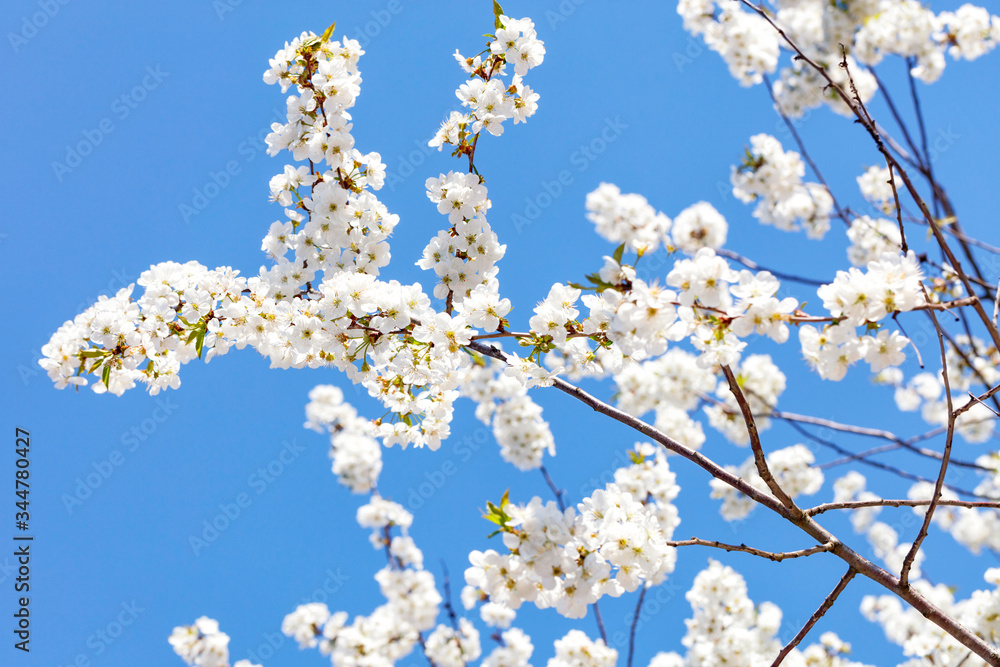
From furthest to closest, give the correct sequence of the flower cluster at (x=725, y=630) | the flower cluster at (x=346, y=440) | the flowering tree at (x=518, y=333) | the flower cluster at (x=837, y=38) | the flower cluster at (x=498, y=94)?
the flower cluster at (x=346, y=440) < the flower cluster at (x=837, y=38) < the flower cluster at (x=725, y=630) < the flower cluster at (x=498, y=94) < the flowering tree at (x=518, y=333)

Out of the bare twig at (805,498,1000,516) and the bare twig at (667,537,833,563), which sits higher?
the bare twig at (805,498,1000,516)

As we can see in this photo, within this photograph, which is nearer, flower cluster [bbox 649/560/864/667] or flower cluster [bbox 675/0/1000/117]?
flower cluster [bbox 649/560/864/667]

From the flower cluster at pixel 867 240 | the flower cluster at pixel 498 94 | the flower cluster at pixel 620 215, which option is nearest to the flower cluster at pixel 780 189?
the flower cluster at pixel 867 240

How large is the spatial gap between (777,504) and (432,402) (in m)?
1.60

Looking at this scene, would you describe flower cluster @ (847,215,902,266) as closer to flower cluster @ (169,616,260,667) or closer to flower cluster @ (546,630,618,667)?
flower cluster @ (546,630,618,667)

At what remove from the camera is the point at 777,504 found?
2.26 metres

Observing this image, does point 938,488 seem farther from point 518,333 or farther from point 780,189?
point 780,189

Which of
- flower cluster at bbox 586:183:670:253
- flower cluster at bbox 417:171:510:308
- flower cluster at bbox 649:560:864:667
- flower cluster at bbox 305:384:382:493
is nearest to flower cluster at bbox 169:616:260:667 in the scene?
flower cluster at bbox 305:384:382:493

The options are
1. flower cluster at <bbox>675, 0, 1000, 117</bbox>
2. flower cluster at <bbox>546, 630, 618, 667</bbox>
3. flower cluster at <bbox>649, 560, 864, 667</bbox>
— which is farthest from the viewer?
flower cluster at <bbox>675, 0, 1000, 117</bbox>

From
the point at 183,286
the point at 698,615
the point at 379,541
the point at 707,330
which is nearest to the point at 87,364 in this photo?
the point at 183,286

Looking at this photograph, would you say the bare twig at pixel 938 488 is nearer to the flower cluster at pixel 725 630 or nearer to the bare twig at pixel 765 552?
the bare twig at pixel 765 552

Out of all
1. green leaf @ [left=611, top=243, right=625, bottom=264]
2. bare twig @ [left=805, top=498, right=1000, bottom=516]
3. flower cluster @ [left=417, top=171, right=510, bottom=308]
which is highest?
flower cluster @ [left=417, top=171, right=510, bottom=308]

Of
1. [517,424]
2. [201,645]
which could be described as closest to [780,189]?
[517,424]

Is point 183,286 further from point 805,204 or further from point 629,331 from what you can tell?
point 805,204
